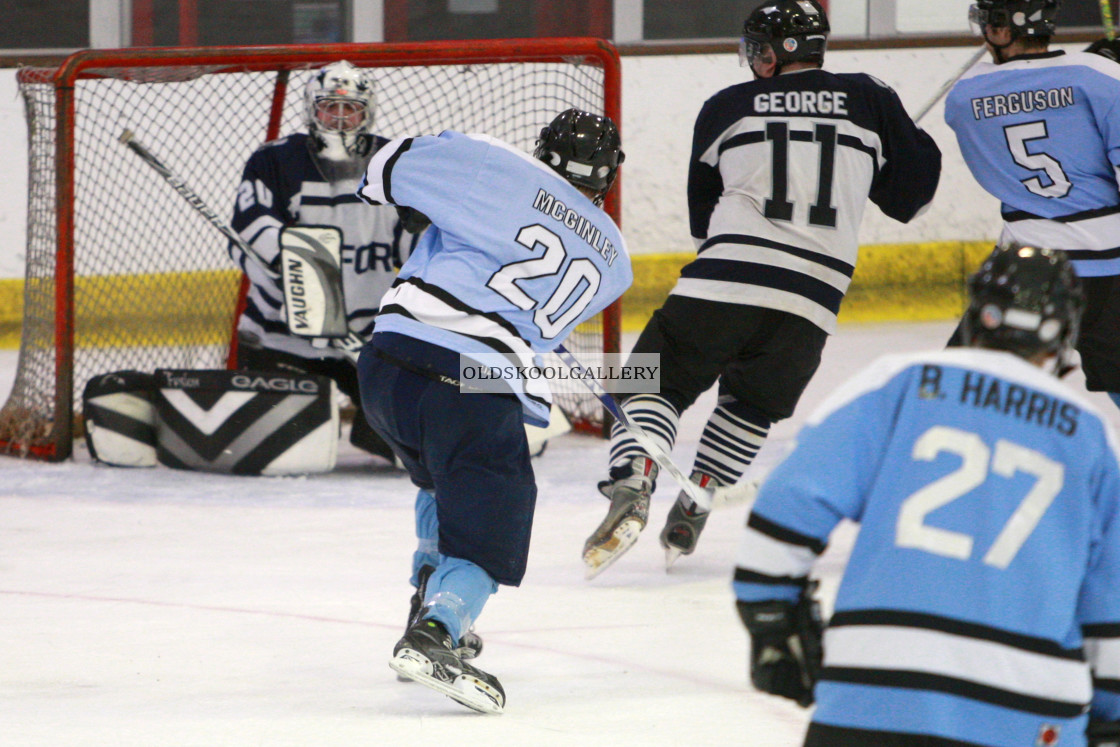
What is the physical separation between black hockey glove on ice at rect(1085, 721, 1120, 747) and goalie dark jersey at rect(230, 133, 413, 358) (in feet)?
10.6

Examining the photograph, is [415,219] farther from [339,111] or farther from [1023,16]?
[339,111]

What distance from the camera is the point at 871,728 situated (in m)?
1.24

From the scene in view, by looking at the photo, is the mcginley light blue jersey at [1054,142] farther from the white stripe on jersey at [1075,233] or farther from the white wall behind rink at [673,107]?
the white wall behind rink at [673,107]

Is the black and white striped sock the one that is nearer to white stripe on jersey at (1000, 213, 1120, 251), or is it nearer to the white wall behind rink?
white stripe on jersey at (1000, 213, 1120, 251)

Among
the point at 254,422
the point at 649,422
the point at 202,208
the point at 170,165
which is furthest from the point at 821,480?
the point at 170,165

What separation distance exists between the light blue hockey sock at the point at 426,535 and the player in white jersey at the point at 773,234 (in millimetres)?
688

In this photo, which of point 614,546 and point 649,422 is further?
point 649,422

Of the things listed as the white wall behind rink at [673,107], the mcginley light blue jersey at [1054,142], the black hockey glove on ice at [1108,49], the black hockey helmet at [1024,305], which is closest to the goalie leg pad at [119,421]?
the mcginley light blue jersey at [1054,142]

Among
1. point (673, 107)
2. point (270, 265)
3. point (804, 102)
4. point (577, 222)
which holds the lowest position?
point (270, 265)


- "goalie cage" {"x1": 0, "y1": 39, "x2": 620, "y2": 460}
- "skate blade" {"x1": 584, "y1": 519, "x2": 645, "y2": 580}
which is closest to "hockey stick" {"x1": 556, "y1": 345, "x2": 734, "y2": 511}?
"skate blade" {"x1": 584, "y1": 519, "x2": 645, "y2": 580}

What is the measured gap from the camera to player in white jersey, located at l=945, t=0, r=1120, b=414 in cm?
298

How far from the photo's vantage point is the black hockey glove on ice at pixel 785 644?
4.23 feet

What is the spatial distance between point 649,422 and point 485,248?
0.95 meters

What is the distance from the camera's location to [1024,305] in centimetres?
127
